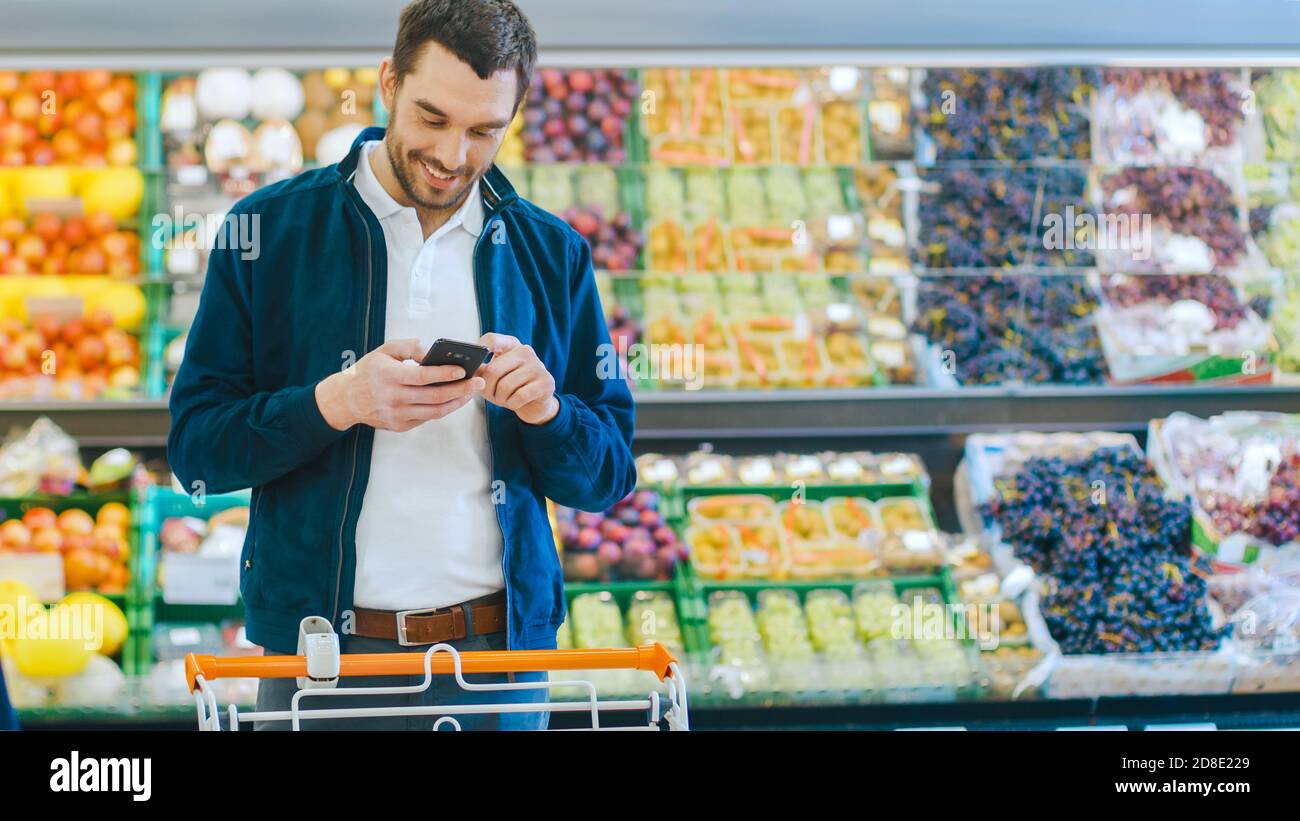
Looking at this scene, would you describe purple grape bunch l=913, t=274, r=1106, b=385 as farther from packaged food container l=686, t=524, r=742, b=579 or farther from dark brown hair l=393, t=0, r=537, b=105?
dark brown hair l=393, t=0, r=537, b=105

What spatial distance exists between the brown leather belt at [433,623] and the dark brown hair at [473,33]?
803mm

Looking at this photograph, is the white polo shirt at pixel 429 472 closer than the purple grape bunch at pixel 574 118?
Yes

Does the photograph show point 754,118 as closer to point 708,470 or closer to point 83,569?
point 708,470

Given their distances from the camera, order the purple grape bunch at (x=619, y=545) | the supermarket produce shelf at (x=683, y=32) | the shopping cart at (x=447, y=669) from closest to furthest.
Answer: the shopping cart at (x=447, y=669) < the supermarket produce shelf at (x=683, y=32) < the purple grape bunch at (x=619, y=545)

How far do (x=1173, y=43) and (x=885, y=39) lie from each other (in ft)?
2.52

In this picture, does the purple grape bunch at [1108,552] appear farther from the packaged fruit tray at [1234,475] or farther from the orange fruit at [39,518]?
the orange fruit at [39,518]

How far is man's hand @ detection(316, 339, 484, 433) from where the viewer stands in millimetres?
1783

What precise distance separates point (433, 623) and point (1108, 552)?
246cm

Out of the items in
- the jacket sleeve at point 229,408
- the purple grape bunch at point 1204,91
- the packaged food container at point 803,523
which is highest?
the purple grape bunch at point 1204,91

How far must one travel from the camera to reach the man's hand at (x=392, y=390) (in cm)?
178

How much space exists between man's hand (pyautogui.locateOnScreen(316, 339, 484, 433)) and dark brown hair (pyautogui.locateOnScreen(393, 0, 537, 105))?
17.8 inches

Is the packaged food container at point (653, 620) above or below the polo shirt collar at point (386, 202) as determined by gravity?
below

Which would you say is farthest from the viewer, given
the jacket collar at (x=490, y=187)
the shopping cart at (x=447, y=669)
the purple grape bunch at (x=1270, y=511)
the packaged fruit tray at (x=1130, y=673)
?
the purple grape bunch at (x=1270, y=511)

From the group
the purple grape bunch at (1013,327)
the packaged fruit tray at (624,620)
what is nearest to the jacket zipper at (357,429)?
the packaged fruit tray at (624,620)
